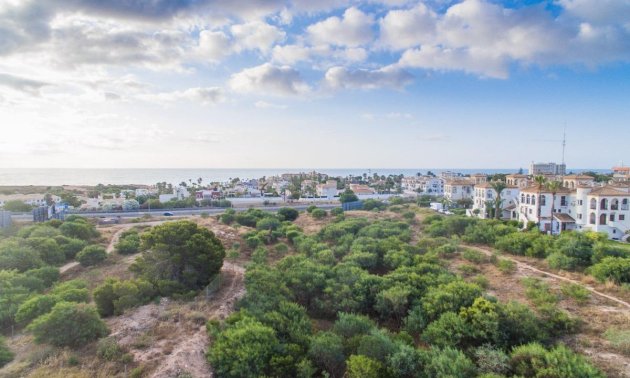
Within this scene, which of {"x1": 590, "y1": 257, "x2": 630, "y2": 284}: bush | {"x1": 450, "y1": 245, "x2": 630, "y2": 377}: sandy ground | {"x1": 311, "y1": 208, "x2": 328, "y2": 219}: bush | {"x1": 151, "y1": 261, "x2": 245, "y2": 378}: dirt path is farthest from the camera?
{"x1": 311, "y1": 208, "x2": 328, "y2": 219}: bush

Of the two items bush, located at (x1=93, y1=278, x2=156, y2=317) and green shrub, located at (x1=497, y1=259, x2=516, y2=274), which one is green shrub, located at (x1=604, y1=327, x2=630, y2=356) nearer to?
green shrub, located at (x1=497, y1=259, x2=516, y2=274)

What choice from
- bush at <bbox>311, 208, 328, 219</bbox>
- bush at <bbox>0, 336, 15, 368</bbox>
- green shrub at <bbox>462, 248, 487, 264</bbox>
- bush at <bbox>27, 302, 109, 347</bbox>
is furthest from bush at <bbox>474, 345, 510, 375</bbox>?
bush at <bbox>311, 208, 328, 219</bbox>

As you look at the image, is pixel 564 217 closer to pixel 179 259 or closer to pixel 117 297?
pixel 179 259

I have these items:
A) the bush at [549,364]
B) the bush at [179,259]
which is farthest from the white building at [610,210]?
the bush at [179,259]

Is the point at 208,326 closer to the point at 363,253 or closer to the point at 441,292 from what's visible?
the point at 441,292

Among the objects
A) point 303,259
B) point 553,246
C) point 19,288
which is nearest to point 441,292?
point 303,259

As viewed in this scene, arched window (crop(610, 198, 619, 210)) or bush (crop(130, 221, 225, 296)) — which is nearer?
bush (crop(130, 221, 225, 296))

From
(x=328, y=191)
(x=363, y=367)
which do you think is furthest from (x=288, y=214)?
(x=328, y=191)
